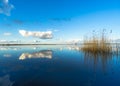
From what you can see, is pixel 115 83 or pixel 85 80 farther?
pixel 85 80

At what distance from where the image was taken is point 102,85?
6.25 meters

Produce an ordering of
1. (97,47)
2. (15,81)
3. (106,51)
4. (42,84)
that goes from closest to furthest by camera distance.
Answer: (42,84)
(15,81)
(106,51)
(97,47)

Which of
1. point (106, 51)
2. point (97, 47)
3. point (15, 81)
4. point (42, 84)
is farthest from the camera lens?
point (97, 47)

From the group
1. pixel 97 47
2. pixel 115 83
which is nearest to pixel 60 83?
pixel 115 83

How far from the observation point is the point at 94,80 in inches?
276

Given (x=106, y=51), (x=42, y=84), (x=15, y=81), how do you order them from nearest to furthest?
(x=42, y=84) → (x=15, y=81) → (x=106, y=51)

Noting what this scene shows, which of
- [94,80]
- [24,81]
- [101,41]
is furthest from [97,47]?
[24,81]

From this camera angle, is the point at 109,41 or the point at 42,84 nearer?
the point at 42,84

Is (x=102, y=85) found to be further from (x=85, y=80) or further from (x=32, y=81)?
(x=32, y=81)

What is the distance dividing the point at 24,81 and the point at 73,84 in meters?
2.03

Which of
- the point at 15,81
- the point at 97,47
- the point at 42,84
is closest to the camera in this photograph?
the point at 42,84

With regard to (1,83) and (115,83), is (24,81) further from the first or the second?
(115,83)

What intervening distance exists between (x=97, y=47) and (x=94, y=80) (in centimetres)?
1381

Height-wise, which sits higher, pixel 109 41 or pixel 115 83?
pixel 109 41
